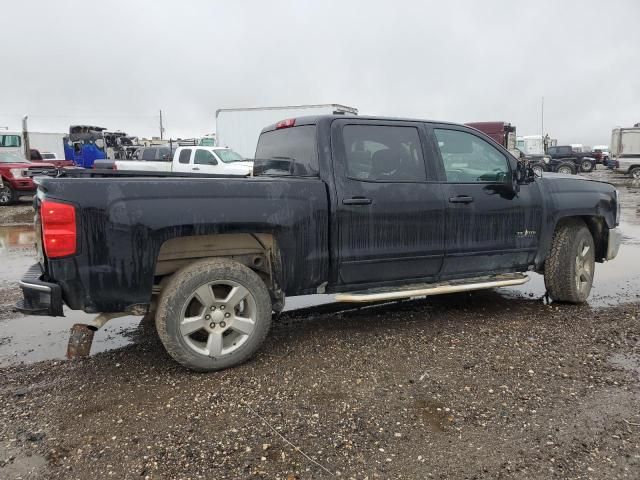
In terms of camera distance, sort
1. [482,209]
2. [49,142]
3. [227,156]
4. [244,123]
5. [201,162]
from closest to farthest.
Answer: [482,209], [201,162], [227,156], [244,123], [49,142]

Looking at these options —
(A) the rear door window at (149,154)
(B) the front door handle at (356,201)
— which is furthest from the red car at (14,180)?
(B) the front door handle at (356,201)

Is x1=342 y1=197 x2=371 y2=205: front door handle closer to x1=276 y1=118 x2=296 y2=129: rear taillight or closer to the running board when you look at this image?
the running board

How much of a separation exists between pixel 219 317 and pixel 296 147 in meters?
1.62

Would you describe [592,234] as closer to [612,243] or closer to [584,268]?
[612,243]

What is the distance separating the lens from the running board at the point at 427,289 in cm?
416

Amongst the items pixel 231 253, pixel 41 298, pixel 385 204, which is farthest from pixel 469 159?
pixel 41 298

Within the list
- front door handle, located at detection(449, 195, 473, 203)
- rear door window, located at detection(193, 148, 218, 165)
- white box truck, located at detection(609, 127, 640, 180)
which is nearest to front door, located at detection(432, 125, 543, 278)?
front door handle, located at detection(449, 195, 473, 203)

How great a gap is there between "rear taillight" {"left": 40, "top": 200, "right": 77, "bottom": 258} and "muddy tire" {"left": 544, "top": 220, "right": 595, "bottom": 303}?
449 cm

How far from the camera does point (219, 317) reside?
3732mm

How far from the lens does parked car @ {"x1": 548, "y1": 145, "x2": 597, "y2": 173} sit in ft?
120

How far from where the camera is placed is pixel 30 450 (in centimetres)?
284

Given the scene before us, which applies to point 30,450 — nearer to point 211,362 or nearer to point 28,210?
point 211,362

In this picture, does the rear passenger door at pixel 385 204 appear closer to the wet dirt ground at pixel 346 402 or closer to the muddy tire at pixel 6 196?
the wet dirt ground at pixel 346 402

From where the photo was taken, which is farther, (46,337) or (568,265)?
(568,265)
